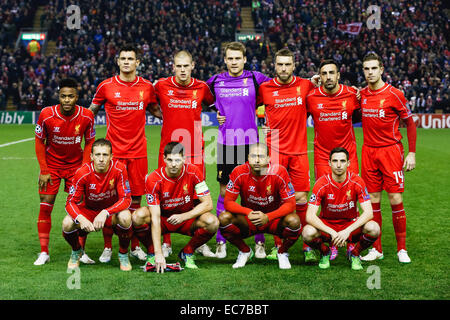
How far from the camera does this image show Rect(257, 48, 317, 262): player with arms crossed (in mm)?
6094

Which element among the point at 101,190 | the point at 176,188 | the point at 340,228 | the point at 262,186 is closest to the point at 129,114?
the point at 101,190

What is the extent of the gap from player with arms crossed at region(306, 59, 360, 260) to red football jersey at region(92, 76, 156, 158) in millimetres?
1814

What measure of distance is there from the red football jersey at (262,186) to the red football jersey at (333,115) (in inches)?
28.0

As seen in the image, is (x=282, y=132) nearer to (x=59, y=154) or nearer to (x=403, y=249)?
(x=403, y=249)

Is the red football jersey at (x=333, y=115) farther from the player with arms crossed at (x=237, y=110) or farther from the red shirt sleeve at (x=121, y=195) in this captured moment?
the red shirt sleeve at (x=121, y=195)

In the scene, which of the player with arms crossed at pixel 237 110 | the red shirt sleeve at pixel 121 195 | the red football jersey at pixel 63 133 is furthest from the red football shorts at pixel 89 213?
the player with arms crossed at pixel 237 110

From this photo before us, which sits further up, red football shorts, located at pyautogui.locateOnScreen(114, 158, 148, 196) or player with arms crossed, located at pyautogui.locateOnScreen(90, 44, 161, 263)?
player with arms crossed, located at pyautogui.locateOnScreen(90, 44, 161, 263)

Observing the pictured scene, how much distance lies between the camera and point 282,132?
6.12 metres

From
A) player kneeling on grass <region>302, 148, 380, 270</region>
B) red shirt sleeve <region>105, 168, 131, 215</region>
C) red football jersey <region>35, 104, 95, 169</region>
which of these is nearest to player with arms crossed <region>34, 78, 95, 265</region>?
red football jersey <region>35, 104, 95, 169</region>

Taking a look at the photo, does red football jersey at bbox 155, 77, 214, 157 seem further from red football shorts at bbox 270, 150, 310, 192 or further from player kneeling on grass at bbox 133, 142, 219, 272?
red football shorts at bbox 270, 150, 310, 192

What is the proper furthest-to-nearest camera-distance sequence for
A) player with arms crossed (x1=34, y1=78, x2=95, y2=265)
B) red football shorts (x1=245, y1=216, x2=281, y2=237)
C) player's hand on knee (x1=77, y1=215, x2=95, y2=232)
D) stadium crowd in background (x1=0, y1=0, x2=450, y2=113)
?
stadium crowd in background (x1=0, y1=0, x2=450, y2=113) < player with arms crossed (x1=34, y1=78, x2=95, y2=265) < red football shorts (x1=245, y1=216, x2=281, y2=237) < player's hand on knee (x1=77, y1=215, x2=95, y2=232)

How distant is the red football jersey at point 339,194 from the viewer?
5512mm
